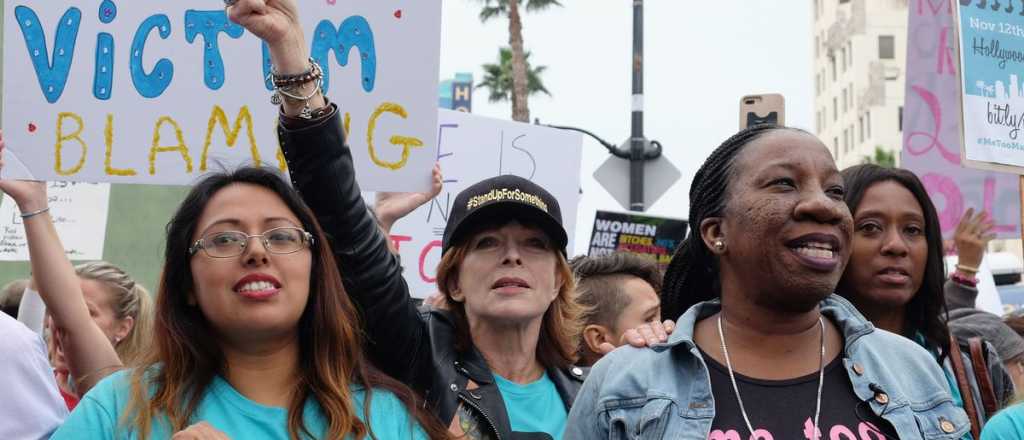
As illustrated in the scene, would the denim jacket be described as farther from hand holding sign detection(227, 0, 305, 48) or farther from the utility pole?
the utility pole

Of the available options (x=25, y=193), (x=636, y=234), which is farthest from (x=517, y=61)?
(x=25, y=193)

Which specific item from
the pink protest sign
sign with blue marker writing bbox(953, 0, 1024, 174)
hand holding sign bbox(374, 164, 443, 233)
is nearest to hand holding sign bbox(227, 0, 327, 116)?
hand holding sign bbox(374, 164, 443, 233)

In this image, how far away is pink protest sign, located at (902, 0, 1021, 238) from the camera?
609 cm

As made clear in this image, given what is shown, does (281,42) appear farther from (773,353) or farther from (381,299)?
(773,353)

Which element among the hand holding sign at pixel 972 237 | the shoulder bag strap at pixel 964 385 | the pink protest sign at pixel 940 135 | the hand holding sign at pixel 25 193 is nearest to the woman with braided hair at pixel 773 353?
the shoulder bag strap at pixel 964 385

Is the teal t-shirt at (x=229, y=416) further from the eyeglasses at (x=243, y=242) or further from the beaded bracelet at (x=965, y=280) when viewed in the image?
the beaded bracelet at (x=965, y=280)

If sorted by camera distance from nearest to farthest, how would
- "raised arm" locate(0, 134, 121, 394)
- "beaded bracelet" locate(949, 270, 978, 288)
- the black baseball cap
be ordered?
the black baseball cap
"raised arm" locate(0, 134, 121, 394)
"beaded bracelet" locate(949, 270, 978, 288)

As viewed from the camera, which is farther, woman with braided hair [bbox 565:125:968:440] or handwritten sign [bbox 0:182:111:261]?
handwritten sign [bbox 0:182:111:261]

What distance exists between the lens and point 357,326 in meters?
2.96

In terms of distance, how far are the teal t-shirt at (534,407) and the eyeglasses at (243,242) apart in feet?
2.52

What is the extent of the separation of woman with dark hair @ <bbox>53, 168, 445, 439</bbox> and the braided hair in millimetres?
618

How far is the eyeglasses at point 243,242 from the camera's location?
2770mm

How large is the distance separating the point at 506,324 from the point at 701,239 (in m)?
0.86

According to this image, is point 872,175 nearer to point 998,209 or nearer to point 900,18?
point 998,209
